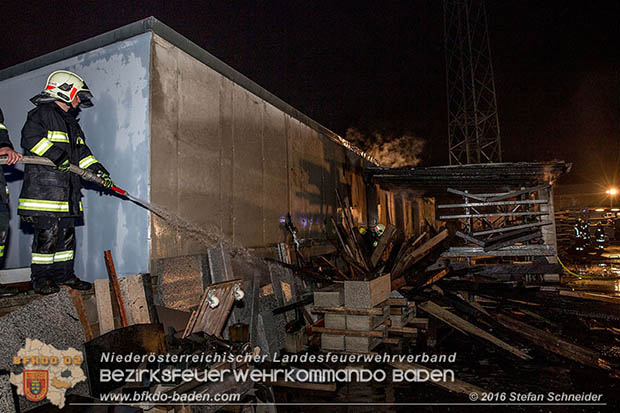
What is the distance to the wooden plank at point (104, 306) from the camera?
14.1 feet

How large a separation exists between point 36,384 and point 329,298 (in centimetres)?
369

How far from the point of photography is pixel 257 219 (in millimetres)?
7770

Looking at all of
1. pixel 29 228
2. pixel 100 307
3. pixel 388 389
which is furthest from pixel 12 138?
pixel 388 389

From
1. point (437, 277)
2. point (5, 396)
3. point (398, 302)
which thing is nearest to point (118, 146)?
point (5, 396)

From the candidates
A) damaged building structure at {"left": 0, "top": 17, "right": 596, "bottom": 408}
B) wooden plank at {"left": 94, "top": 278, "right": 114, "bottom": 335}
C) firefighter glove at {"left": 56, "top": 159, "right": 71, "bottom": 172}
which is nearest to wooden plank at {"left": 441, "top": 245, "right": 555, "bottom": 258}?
damaged building structure at {"left": 0, "top": 17, "right": 596, "bottom": 408}

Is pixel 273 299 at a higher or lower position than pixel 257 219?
lower

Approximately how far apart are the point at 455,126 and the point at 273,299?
25083mm

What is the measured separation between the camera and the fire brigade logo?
10.7 ft

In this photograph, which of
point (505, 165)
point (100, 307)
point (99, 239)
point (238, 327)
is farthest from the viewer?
point (505, 165)

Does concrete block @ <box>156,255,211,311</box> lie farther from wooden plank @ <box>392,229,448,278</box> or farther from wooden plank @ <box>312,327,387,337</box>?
wooden plank @ <box>392,229,448,278</box>

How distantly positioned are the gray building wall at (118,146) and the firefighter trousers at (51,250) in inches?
30.2

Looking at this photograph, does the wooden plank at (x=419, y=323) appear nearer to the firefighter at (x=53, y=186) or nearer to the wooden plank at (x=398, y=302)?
the wooden plank at (x=398, y=302)

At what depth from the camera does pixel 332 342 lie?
18.5ft

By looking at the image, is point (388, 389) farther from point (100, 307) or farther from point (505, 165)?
point (505, 165)
